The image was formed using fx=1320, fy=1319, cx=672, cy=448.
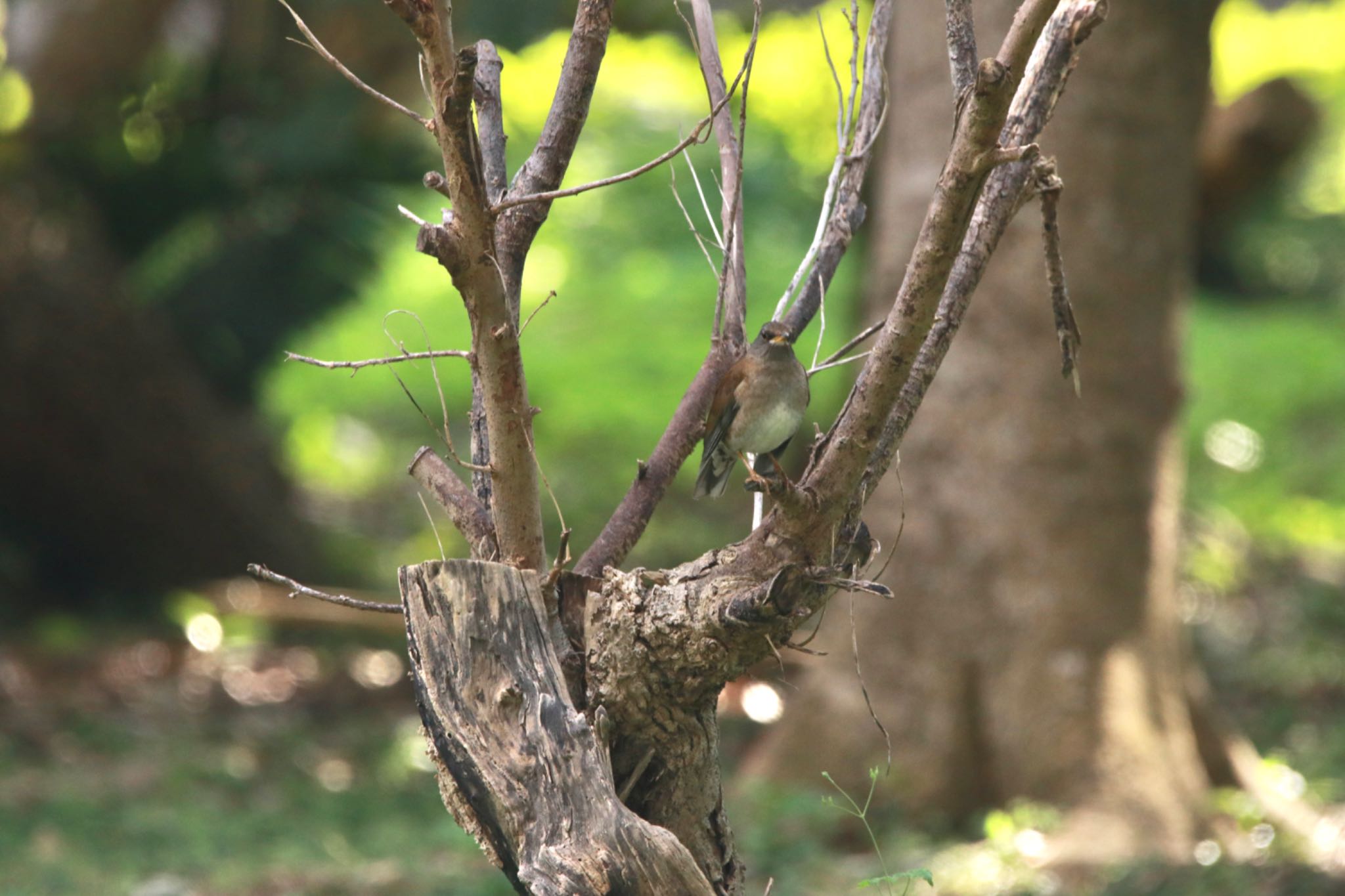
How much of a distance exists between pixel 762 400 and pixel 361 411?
29.1 feet

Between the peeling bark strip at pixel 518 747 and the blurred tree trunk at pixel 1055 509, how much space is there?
3.09 m

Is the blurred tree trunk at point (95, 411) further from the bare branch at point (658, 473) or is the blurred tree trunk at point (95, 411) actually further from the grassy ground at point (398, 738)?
the bare branch at point (658, 473)

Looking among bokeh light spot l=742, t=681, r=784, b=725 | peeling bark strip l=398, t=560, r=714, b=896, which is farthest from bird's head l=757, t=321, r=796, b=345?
bokeh light spot l=742, t=681, r=784, b=725

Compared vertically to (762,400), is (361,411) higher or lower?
higher

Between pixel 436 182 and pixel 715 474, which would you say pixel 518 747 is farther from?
pixel 715 474

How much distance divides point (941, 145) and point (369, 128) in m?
4.24

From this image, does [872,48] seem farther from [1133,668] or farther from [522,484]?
[1133,668]

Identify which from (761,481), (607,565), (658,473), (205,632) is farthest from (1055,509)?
(205,632)

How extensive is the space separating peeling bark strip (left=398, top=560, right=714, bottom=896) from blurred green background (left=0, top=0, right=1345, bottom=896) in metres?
2.38

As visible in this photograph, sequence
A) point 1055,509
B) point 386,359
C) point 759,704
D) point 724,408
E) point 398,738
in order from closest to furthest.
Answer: point 386,359 < point 724,408 < point 1055,509 < point 759,704 < point 398,738

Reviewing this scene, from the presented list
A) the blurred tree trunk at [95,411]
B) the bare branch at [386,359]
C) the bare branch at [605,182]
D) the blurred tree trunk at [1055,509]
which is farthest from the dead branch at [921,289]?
the blurred tree trunk at [95,411]

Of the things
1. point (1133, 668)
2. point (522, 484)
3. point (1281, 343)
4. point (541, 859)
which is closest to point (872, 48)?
point (522, 484)

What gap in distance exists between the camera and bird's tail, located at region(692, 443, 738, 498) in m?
3.14

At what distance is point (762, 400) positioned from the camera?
2857mm
